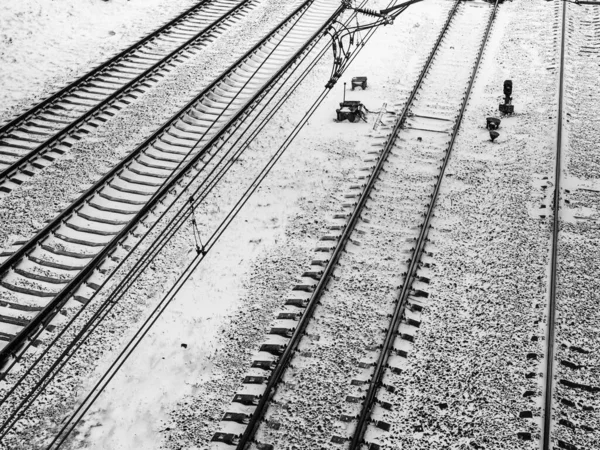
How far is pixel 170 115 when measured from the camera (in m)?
17.2

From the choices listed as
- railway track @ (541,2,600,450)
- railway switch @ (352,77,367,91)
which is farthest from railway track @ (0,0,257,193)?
railway track @ (541,2,600,450)

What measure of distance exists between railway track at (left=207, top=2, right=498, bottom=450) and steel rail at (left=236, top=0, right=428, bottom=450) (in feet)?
0.06

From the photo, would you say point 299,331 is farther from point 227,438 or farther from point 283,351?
point 227,438

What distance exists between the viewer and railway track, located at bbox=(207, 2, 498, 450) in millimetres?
8484

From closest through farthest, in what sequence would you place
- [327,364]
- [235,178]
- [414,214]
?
[327,364] < [414,214] < [235,178]

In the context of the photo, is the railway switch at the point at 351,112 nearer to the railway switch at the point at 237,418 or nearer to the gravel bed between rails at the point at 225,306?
the gravel bed between rails at the point at 225,306

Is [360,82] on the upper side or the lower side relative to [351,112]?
upper

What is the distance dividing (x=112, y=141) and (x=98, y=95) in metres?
3.12

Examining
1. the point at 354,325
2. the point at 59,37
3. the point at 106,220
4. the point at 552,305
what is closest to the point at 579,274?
the point at 552,305

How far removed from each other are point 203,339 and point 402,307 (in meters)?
3.48

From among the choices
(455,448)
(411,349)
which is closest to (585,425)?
(455,448)

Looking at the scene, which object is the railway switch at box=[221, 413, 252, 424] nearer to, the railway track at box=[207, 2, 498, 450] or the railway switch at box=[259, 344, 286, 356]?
the railway track at box=[207, 2, 498, 450]

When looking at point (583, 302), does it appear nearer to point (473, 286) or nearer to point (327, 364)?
point (473, 286)

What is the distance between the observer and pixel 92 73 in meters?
19.3
